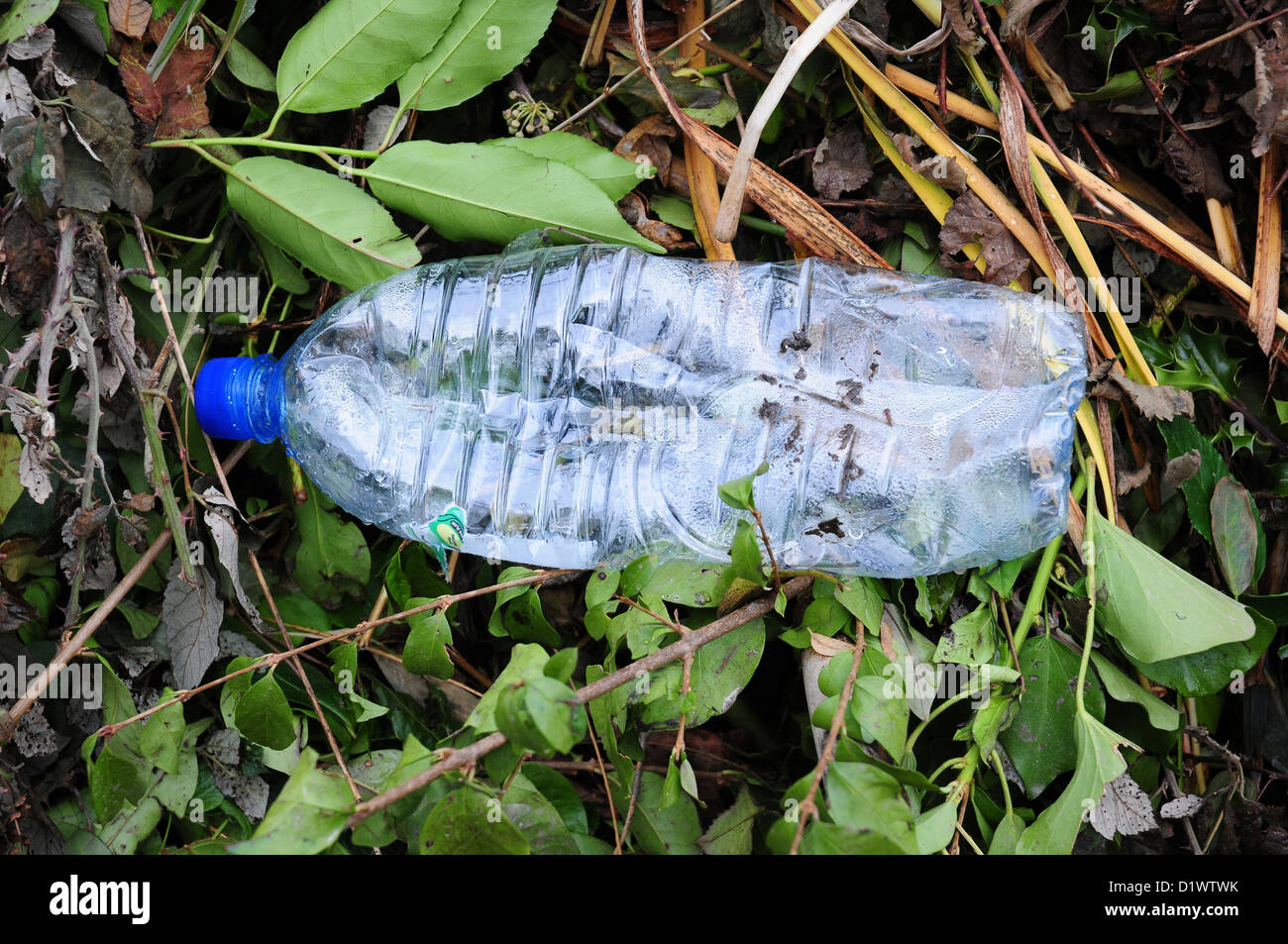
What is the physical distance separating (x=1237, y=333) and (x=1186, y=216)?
0.56ft

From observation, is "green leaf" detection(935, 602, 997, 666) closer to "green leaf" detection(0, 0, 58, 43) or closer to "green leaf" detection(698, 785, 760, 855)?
"green leaf" detection(698, 785, 760, 855)

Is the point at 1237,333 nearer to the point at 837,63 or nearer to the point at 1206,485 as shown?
the point at 1206,485

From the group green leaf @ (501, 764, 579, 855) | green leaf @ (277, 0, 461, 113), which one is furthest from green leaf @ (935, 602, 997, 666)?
green leaf @ (277, 0, 461, 113)

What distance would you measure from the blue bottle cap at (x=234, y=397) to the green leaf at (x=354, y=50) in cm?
34

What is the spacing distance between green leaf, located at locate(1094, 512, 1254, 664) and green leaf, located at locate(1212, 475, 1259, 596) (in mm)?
36

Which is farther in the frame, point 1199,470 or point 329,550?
point 329,550

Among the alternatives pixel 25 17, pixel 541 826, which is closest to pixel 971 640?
pixel 541 826

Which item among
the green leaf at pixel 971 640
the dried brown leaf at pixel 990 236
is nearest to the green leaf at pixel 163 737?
the green leaf at pixel 971 640

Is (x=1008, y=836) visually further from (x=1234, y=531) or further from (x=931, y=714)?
(x=1234, y=531)

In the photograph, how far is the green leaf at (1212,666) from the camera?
3.61 ft

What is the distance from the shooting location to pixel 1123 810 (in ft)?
3.62

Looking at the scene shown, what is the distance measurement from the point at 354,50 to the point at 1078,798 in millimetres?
1270

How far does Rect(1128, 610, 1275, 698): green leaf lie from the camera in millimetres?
1100

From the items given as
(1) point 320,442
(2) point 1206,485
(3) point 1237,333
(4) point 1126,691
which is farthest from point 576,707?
(3) point 1237,333
